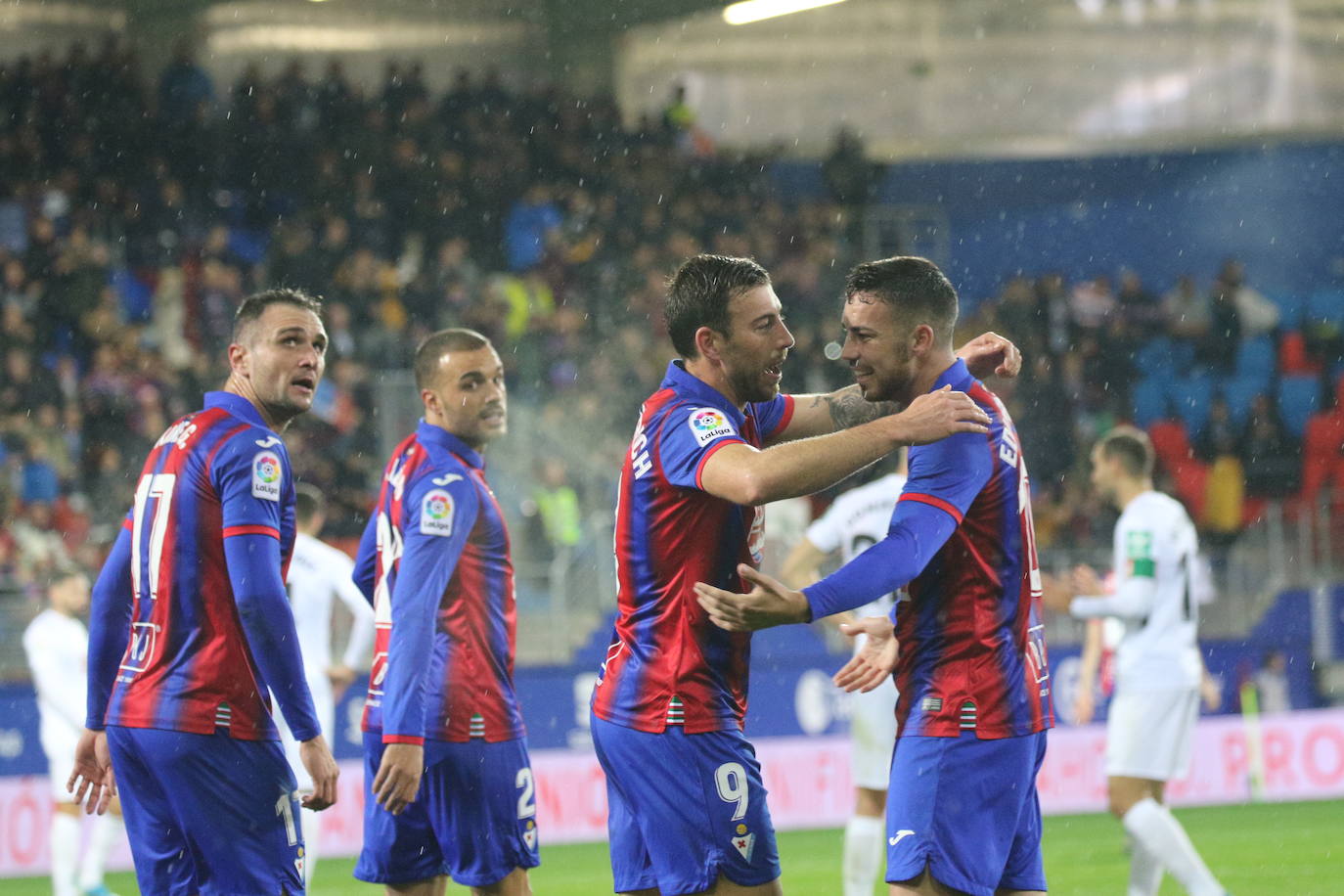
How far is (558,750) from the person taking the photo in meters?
13.6

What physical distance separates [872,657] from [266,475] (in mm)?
1798

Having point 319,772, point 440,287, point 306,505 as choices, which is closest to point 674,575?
point 319,772

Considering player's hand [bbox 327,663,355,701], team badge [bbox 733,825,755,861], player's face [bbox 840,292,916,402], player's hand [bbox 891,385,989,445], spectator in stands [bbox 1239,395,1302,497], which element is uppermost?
spectator in stands [bbox 1239,395,1302,497]

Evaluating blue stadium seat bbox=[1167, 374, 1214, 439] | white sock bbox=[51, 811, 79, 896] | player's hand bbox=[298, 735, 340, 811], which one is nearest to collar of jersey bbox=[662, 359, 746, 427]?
player's hand bbox=[298, 735, 340, 811]

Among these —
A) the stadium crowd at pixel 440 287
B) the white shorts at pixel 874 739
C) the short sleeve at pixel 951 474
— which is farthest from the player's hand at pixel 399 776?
the stadium crowd at pixel 440 287

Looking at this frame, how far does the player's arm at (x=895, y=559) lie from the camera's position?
4203mm

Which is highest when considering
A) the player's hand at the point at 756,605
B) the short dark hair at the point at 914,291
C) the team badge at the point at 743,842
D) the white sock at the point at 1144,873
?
the short dark hair at the point at 914,291

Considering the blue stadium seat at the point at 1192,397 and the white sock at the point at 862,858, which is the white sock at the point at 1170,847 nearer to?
the white sock at the point at 862,858

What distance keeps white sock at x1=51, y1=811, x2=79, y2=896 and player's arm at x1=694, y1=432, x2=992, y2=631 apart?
583 cm

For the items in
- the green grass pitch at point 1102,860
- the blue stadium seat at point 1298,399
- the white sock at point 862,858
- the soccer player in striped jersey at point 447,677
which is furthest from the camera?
the blue stadium seat at point 1298,399

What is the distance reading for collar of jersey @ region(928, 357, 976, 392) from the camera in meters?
4.64

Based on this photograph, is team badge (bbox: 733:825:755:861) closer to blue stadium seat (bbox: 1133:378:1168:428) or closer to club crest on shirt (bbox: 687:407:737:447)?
club crest on shirt (bbox: 687:407:737:447)

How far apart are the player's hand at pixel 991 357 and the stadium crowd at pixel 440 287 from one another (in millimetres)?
9804

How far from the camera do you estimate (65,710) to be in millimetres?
9391
